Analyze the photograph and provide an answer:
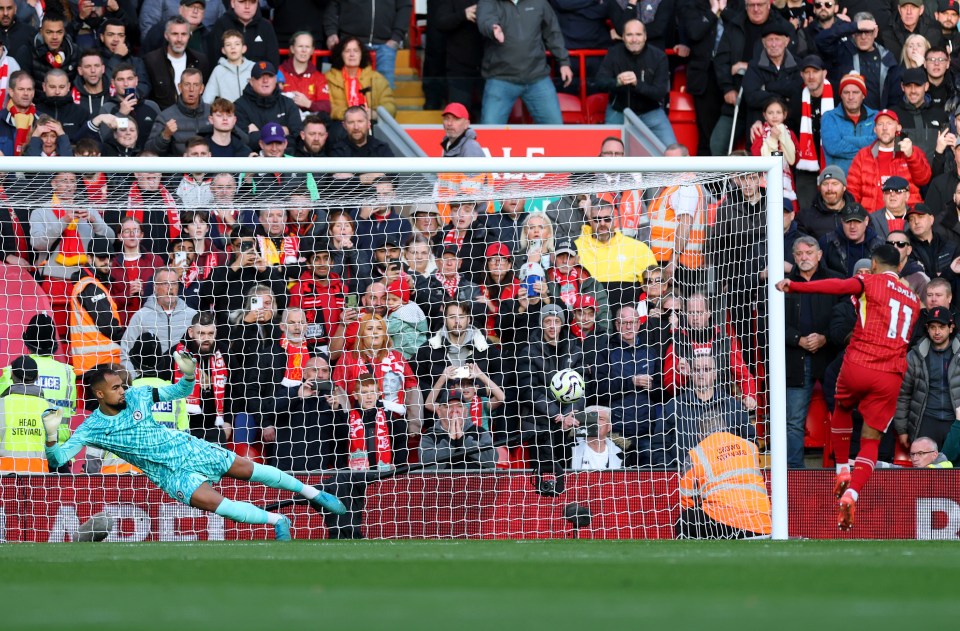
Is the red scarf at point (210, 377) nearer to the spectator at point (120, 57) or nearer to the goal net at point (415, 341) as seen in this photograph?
the goal net at point (415, 341)

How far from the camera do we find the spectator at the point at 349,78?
11844 mm

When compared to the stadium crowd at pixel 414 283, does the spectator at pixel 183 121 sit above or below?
above

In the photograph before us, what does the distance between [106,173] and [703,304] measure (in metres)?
4.02

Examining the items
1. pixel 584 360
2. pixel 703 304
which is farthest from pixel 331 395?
pixel 703 304

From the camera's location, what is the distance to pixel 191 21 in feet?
39.5

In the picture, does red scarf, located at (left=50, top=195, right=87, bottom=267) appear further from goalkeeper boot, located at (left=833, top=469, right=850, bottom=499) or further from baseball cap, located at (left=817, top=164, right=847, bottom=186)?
baseball cap, located at (left=817, top=164, right=847, bottom=186)

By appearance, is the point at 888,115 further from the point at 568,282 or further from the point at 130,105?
the point at 130,105

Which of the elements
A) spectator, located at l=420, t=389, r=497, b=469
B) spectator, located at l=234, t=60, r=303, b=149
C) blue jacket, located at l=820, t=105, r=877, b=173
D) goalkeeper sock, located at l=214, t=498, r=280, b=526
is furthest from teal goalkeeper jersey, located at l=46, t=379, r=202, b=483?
blue jacket, located at l=820, t=105, r=877, b=173

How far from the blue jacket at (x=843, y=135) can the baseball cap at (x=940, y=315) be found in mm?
2320

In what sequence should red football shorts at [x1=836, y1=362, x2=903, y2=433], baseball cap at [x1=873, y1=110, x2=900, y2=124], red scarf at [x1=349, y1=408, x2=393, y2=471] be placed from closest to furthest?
1. red football shorts at [x1=836, y1=362, x2=903, y2=433]
2. red scarf at [x1=349, y1=408, x2=393, y2=471]
3. baseball cap at [x1=873, y1=110, x2=900, y2=124]

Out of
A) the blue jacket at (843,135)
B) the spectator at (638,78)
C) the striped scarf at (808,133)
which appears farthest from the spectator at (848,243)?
the spectator at (638,78)

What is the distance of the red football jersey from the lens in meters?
9.02

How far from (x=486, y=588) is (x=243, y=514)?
3.45 meters

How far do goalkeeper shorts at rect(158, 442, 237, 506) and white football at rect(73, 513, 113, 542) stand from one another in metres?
0.40
